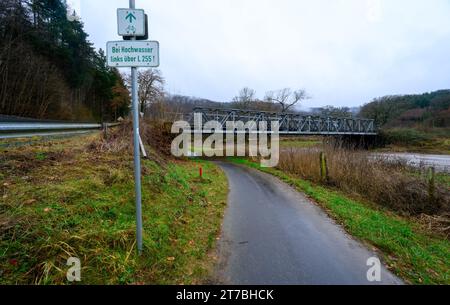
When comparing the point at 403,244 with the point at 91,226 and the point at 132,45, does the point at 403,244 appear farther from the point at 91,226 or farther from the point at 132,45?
the point at 132,45

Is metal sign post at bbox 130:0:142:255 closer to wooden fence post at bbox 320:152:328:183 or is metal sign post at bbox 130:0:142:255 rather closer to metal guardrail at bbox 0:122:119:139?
metal guardrail at bbox 0:122:119:139

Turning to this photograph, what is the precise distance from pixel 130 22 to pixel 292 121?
124 feet

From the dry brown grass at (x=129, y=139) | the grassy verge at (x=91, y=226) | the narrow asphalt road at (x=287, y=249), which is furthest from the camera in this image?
the dry brown grass at (x=129, y=139)

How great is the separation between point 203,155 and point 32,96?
1810 centimetres

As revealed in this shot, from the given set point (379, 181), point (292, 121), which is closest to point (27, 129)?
point (379, 181)

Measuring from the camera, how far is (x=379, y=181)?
992cm

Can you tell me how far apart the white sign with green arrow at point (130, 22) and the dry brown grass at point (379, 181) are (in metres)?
10.4

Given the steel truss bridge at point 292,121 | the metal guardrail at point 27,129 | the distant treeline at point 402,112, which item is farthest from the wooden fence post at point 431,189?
the distant treeline at point 402,112

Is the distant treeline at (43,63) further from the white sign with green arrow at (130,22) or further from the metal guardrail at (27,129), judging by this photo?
the white sign with green arrow at (130,22)

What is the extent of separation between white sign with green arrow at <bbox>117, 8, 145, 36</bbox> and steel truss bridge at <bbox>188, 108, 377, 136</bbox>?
20607 mm

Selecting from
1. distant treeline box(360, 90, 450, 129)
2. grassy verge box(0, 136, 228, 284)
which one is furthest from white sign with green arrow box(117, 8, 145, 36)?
distant treeline box(360, 90, 450, 129)

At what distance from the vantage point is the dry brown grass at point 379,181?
843 cm

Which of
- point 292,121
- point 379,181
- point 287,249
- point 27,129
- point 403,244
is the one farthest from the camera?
point 292,121

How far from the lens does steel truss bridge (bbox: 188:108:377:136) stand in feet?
89.2
